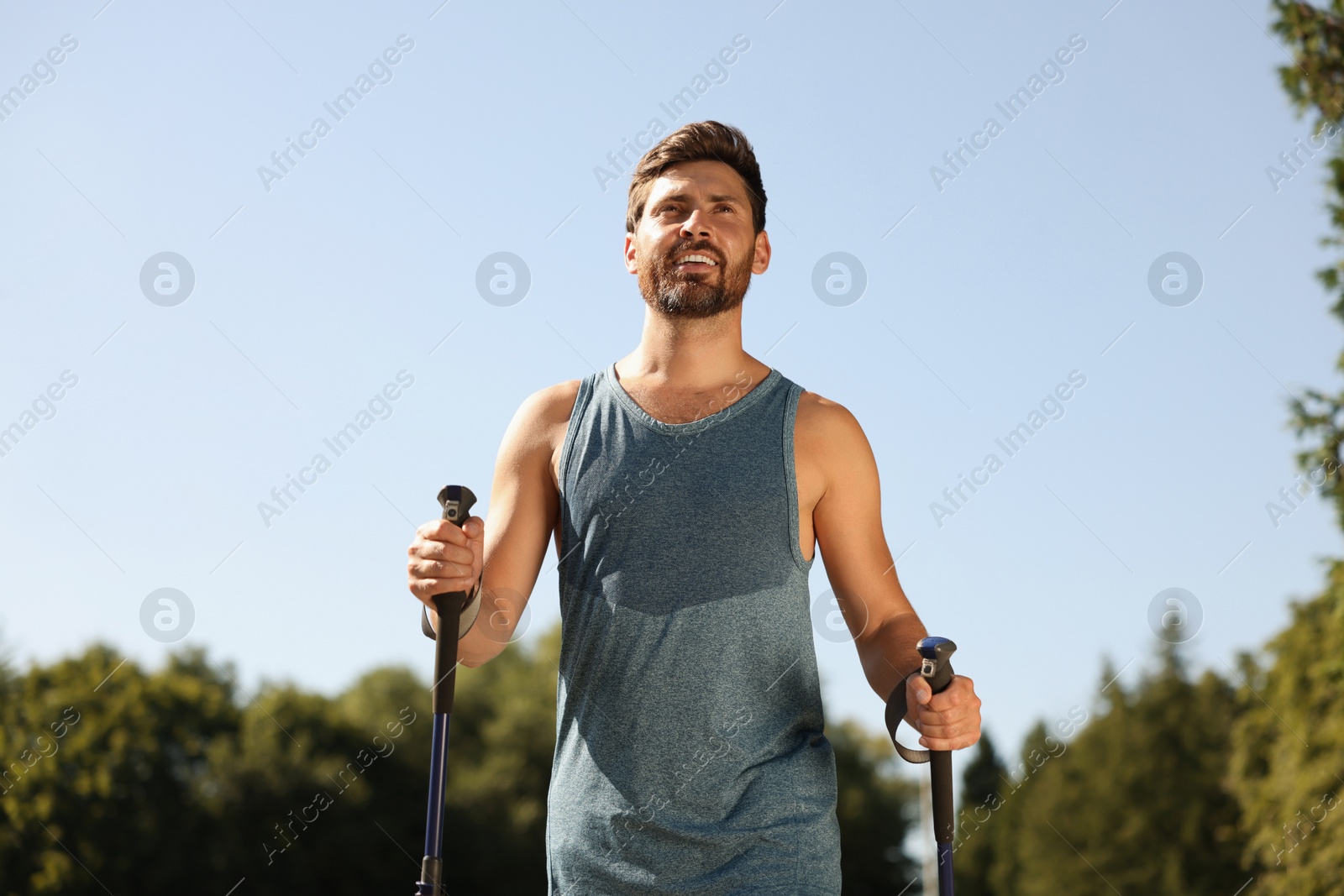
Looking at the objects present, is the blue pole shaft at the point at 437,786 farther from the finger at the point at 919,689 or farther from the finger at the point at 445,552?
the finger at the point at 919,689

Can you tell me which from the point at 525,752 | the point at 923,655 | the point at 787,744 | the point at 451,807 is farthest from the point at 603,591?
the point at 525,752

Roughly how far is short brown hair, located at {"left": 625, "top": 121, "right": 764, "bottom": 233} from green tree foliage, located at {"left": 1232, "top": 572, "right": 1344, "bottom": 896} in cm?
1241

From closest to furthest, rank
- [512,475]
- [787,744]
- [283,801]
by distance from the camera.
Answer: [787,744] < [512,475] < [283,801]

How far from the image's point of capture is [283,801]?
1512 inches

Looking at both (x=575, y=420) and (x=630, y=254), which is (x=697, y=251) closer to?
(x=630, y=254)

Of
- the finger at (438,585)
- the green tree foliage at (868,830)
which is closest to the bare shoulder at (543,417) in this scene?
the finger at (438,585)

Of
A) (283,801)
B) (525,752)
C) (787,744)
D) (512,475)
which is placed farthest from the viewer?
(525,752)

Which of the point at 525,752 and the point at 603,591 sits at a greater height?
the point at 603,591

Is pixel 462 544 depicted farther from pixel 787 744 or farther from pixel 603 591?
pixel 787 744

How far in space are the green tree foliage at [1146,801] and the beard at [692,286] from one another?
130ft

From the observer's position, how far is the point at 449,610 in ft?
11.0

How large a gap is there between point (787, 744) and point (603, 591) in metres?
0.61

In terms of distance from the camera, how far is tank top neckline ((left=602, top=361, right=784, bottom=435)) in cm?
357

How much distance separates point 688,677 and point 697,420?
2.38 ft
